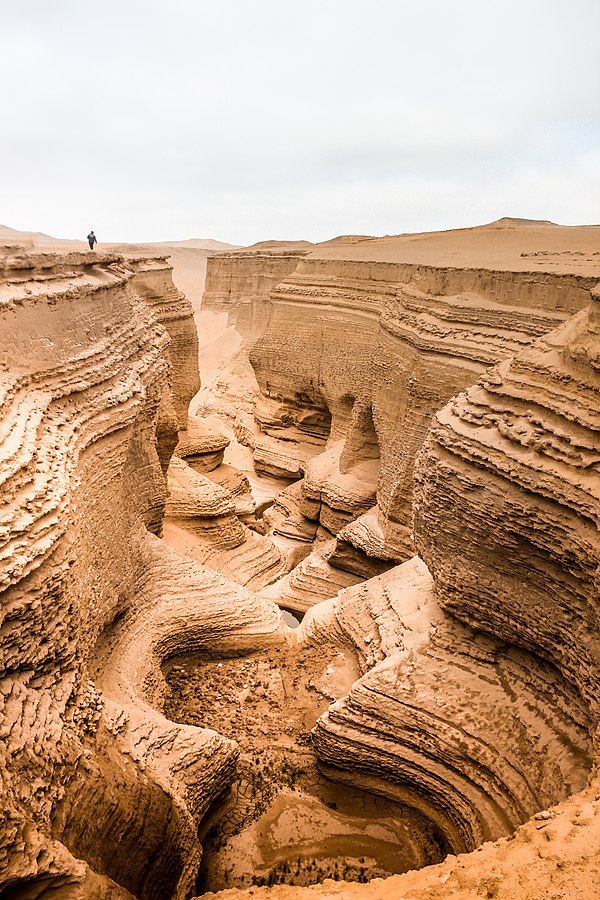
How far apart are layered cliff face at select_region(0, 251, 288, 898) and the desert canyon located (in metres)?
0.03

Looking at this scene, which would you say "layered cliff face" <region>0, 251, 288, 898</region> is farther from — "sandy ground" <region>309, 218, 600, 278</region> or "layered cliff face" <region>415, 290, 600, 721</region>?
"sandy ground" <region>309, 218, 600, 278</region>

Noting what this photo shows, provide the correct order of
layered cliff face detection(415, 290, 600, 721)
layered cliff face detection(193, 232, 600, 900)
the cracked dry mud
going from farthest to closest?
the cracked dry mud → layered cliff face detection(415, 290, 600, 721) → layered cliff face detection(193, 232, 600, 900)

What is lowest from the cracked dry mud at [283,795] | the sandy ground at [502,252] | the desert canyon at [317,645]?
the cracked dry mud at [283,795]

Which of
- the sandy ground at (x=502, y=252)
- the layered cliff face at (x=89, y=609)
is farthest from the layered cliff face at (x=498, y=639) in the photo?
the sandy ground at (x=502, y=252)

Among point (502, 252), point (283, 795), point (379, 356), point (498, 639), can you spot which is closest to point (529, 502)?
point (498, 639)

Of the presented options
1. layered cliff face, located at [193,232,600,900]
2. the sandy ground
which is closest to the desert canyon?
layered cliff face, located at [193,232,600,900]

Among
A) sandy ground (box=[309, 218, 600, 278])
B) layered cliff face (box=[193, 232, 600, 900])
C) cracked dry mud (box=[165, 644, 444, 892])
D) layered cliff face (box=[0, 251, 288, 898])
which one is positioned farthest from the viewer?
sandy ground (box=[309, 218, 600, 278])

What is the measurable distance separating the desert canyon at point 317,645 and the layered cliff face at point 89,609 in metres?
0.03

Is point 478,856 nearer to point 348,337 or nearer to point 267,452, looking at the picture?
point 348,337

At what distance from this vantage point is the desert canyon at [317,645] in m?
4.09

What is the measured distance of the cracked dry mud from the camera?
588 cm

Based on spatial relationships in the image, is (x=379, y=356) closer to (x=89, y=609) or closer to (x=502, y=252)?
(x=502, y=252)

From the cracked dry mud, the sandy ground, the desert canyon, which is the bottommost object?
the cracked dry mud

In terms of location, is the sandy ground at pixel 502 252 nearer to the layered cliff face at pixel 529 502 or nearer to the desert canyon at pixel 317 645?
the desert canyon at pixel 317 645
